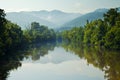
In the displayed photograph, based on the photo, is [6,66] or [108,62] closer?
[6,66]

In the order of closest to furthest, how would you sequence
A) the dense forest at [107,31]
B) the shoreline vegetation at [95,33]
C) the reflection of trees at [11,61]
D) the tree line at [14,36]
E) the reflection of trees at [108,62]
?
the reflection of trees at [108,62] → the reflection of trees at [11,61] → the tree line at [14,36] → the shoreline vegetation at [95,33] → the dense forest at [107,31]

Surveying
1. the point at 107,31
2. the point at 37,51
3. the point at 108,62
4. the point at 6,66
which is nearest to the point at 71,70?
the point at 108,62

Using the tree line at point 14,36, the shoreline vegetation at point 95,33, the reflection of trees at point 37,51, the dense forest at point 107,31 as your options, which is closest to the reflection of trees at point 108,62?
the dense forest at point 107,31

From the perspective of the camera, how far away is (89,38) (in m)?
124

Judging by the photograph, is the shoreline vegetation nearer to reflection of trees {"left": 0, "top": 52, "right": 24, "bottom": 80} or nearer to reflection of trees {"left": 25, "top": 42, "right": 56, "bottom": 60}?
reflection of trees {"left": 0, "top": 52, "right": 24, "bottom": 80}

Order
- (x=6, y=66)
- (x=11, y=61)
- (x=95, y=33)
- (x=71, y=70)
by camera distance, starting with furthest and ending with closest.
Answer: (x=95, y=33) → (x=11, y=61) → (x=6, y=66) → (x=71, y=70)

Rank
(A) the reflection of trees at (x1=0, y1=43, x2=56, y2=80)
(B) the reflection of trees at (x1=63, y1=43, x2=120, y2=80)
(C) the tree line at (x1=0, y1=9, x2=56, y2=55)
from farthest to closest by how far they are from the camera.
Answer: (C) the tree line at (x1=0, y1=9, x2=56, y2=55), (A) the reflection of trees at (x1=0, y1=43, x2=56, y2=80), (B) the reflection of trees at (x1=63, y1=43, x2=120, y2=80)

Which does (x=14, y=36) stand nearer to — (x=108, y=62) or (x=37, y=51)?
(x=37, y=51)

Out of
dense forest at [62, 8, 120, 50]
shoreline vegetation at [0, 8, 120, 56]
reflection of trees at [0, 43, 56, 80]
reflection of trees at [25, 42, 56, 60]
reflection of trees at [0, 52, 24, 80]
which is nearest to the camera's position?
reflection of trees at [0, 52, 24, 80]

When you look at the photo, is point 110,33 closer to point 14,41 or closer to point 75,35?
point 14,41

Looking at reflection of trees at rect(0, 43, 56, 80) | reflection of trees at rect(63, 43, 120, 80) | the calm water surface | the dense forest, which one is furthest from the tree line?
the dense forest

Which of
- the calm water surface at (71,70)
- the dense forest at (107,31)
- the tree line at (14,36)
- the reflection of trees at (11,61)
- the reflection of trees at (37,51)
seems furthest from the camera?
the dense forest at (107,31)

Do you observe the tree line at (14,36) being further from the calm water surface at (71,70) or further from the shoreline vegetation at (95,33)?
the calm water surface at (71,70)

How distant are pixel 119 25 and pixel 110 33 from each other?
3.67 meters
